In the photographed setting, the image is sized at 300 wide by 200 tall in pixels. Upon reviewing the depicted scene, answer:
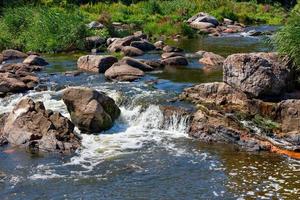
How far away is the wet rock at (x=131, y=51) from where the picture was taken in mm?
32062

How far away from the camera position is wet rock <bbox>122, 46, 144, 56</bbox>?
32.1 m

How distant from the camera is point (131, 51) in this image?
32.2 metres

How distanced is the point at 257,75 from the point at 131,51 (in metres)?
14.4

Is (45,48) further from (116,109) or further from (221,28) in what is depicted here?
(221,28)

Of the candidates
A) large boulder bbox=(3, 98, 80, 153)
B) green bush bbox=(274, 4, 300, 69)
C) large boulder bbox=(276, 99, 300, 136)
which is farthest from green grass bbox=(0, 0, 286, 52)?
large boulder bbox=(276, 99, 300, 136)

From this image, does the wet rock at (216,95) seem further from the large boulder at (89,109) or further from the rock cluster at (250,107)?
the large boulder at (89,109)

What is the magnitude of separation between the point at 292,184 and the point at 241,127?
14.7 ft

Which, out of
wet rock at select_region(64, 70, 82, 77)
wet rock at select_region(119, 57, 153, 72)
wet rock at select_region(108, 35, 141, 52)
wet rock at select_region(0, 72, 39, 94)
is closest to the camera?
wet rock at select_region(0, 72, 39, 94)

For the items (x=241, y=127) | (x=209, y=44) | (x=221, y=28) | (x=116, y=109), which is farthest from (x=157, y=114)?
(x=221, y=28)

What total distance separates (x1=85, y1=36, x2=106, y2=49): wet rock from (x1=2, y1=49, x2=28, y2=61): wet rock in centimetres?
484

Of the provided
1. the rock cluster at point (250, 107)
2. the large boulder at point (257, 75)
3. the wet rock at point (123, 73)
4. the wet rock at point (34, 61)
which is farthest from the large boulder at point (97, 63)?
the large boulder at point (257, 75)

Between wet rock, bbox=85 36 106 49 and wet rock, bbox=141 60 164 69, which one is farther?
wet rock, bbox=85 36 106 49

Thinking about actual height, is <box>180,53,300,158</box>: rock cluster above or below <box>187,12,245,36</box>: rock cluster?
below

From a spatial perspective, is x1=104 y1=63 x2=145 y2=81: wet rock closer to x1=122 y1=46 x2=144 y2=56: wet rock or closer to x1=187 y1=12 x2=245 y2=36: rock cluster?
x1=122 y1=46 x2=144 y2=56: wet rock
